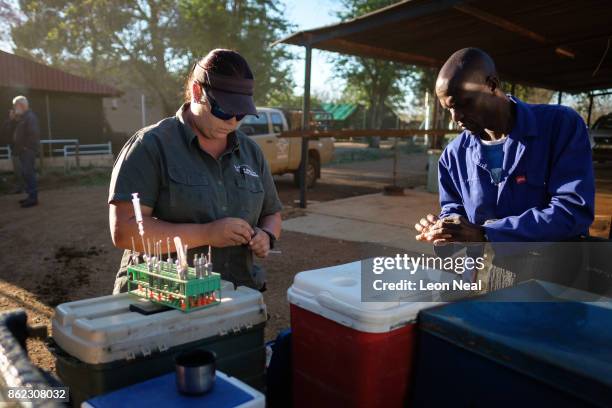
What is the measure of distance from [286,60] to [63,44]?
15.4 m

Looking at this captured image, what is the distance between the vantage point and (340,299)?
5.14 feet

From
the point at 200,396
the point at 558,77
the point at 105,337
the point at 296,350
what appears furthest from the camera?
the point at 558,77

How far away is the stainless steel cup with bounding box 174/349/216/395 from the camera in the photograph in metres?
1.23

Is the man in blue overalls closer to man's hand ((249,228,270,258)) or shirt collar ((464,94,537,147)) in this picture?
shirt collar ((464,94,537,147))

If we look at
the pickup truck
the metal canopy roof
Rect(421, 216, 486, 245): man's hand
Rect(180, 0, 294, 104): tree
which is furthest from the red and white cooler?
Rect(180, 0, 294, 104): tree

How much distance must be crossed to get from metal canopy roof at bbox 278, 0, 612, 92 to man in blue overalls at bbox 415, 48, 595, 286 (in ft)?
17.2

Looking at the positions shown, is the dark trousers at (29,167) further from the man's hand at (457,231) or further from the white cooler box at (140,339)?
the man's hand at (457,231)

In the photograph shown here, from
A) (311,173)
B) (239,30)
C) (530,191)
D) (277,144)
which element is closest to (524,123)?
(530,191)

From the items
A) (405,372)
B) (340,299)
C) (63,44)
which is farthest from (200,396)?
(63,44)

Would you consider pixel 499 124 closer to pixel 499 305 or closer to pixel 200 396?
pixel 499 305

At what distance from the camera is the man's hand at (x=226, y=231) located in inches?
76.0

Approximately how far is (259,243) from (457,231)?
82 cm

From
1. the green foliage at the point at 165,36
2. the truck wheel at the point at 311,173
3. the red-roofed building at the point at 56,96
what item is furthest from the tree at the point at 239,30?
the truck wheel at the point at 311,173

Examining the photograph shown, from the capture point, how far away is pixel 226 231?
1.93m
